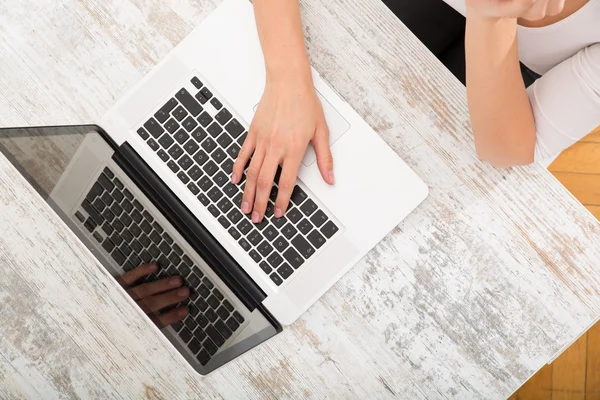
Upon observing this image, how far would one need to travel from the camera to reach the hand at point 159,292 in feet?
2.16

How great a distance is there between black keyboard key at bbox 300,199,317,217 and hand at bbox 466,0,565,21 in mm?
313

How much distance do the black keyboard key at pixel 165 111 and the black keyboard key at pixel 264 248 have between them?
0.22 m

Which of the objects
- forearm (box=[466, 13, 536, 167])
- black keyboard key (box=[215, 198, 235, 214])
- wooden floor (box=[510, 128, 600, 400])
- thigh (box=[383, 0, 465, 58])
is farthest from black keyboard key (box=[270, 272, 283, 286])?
wooden floor (box=[510, 128, 600, 400])

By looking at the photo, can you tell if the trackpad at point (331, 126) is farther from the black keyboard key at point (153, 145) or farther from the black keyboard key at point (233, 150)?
the black keyboard key at point (153, 145)

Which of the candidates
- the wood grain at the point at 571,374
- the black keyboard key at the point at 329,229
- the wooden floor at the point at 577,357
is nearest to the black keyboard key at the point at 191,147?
the black keyboard key at the point at 329,229

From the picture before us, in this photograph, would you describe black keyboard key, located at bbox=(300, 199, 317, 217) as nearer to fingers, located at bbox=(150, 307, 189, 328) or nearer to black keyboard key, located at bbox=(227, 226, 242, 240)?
black keyboard key, located at bbox=(227, 226, 242, 240)

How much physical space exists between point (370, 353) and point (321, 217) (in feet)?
0.67

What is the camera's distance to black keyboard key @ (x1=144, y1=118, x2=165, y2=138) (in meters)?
0.71

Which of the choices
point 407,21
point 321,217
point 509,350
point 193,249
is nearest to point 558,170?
point 407,21

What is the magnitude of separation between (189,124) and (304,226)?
0.21 metres

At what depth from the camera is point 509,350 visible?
698mm

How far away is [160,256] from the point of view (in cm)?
66

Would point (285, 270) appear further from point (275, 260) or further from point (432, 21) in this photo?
point (432, 21)

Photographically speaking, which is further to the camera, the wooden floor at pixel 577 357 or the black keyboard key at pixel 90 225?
the wooden floor at pixel 577 357
